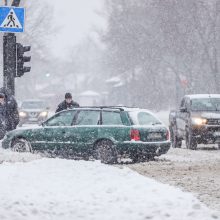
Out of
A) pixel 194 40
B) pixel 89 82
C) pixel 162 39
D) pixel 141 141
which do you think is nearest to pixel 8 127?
pixel 141 141

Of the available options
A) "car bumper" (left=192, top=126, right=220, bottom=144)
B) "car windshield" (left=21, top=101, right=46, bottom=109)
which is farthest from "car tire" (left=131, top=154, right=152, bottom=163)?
"car windshield" (left=21, top=101, right=46, bottom=109)

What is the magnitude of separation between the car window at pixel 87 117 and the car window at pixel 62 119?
8.7 inches

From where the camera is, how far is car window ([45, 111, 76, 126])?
52.7 ft

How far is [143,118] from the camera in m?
15.4

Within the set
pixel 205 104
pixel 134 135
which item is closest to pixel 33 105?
pixel 205 104

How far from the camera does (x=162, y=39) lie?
187ft

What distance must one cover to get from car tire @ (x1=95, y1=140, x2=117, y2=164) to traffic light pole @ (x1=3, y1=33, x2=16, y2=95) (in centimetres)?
271

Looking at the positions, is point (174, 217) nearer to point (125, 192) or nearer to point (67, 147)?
point (125, 192)

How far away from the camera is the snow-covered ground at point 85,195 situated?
26.2 feet

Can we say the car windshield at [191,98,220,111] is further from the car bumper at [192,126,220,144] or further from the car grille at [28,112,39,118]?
the car grille at [28,112,39,118]

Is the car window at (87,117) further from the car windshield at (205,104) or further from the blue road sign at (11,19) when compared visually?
the car windshield at (205,104)

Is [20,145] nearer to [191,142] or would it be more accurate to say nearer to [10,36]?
[10,36]

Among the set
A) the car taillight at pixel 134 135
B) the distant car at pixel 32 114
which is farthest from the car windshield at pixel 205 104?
the distant car at pixel 32 114

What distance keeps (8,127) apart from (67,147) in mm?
1983
